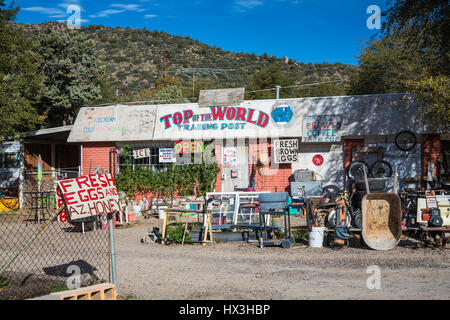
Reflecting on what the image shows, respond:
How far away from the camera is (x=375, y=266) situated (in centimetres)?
827

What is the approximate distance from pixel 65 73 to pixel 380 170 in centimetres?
1871

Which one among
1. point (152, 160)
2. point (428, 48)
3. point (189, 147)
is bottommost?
point (152, 160)

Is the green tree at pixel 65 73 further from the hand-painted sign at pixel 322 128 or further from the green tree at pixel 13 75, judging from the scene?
the hand-painted sign at pixel 322 128

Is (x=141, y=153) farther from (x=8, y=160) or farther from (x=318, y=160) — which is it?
(x=318, y=160)

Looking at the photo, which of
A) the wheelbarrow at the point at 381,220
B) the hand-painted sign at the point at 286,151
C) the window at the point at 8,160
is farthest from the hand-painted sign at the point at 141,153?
the wheelbarrow at the point at 381,220

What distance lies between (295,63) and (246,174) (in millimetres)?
42093

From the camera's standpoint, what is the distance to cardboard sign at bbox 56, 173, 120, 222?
6.09 m

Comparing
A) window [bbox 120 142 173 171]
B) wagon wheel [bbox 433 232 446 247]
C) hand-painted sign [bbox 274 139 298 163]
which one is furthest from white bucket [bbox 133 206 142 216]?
wagon wheel [bbox 433 232 446 247]

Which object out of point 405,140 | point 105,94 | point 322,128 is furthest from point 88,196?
point 105,94

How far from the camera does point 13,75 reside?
16.3 meters

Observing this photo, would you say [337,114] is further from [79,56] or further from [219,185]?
[79,56]

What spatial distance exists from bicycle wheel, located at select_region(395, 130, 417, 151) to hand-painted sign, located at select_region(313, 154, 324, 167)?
2.80 m

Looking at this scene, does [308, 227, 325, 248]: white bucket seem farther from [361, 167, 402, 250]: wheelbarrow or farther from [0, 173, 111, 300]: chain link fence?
[0, 173, 111, 300]: chain link fence

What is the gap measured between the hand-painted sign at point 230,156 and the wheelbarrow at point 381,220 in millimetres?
8092
